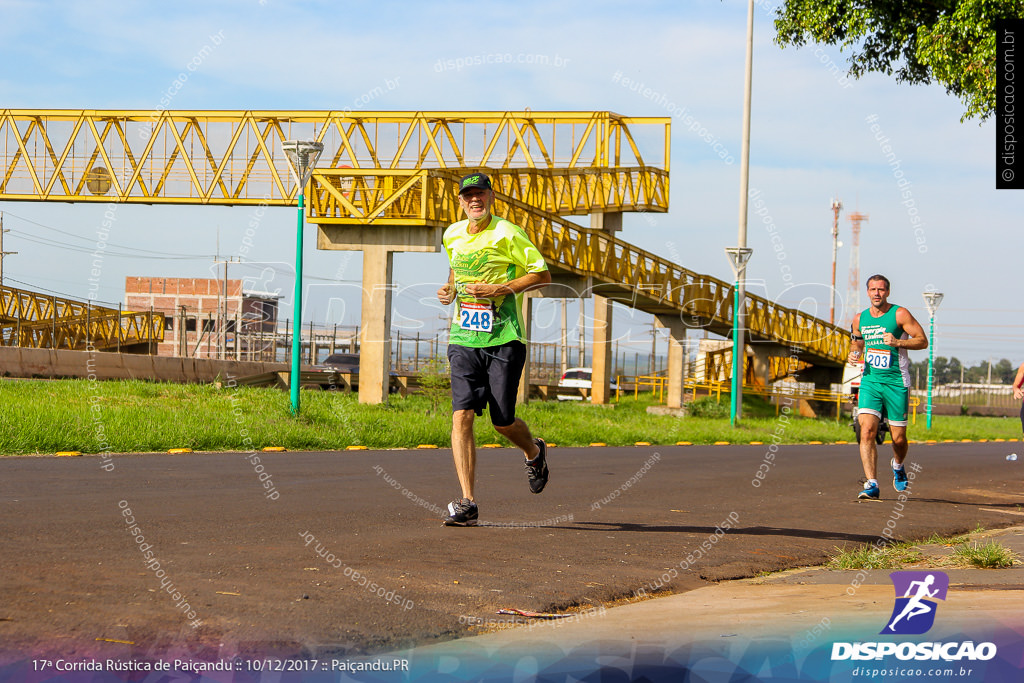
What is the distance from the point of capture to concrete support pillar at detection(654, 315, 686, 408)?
36031mm

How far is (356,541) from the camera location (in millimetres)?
6785

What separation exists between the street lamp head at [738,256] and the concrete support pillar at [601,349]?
8944mm

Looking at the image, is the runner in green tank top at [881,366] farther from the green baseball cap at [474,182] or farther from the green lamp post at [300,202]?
the green lamp post at [300,202]

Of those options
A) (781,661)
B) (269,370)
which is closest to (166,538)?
(781,661)

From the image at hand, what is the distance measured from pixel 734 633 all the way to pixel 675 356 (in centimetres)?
3216

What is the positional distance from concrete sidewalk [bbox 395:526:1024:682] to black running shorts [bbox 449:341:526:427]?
2281mm

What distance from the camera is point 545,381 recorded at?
2105 inches

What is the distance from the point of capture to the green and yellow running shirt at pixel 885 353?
35.7 feet

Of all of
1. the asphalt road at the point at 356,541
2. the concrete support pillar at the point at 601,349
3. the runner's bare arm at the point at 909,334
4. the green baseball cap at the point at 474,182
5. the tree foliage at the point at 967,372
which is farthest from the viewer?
the tree foliage at the point at 967,372

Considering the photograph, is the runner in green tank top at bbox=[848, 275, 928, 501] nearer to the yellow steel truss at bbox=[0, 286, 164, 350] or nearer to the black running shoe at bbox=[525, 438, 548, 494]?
the black running shoe at bbox=[525, 438, 548, 494]

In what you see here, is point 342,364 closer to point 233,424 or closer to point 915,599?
point 233,424

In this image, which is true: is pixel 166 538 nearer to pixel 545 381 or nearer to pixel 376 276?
pixel 376 276

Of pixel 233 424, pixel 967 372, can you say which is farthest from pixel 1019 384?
pixel 967 372

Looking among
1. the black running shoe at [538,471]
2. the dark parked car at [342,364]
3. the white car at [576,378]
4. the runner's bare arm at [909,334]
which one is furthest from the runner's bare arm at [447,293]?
the white car at [576,378]
